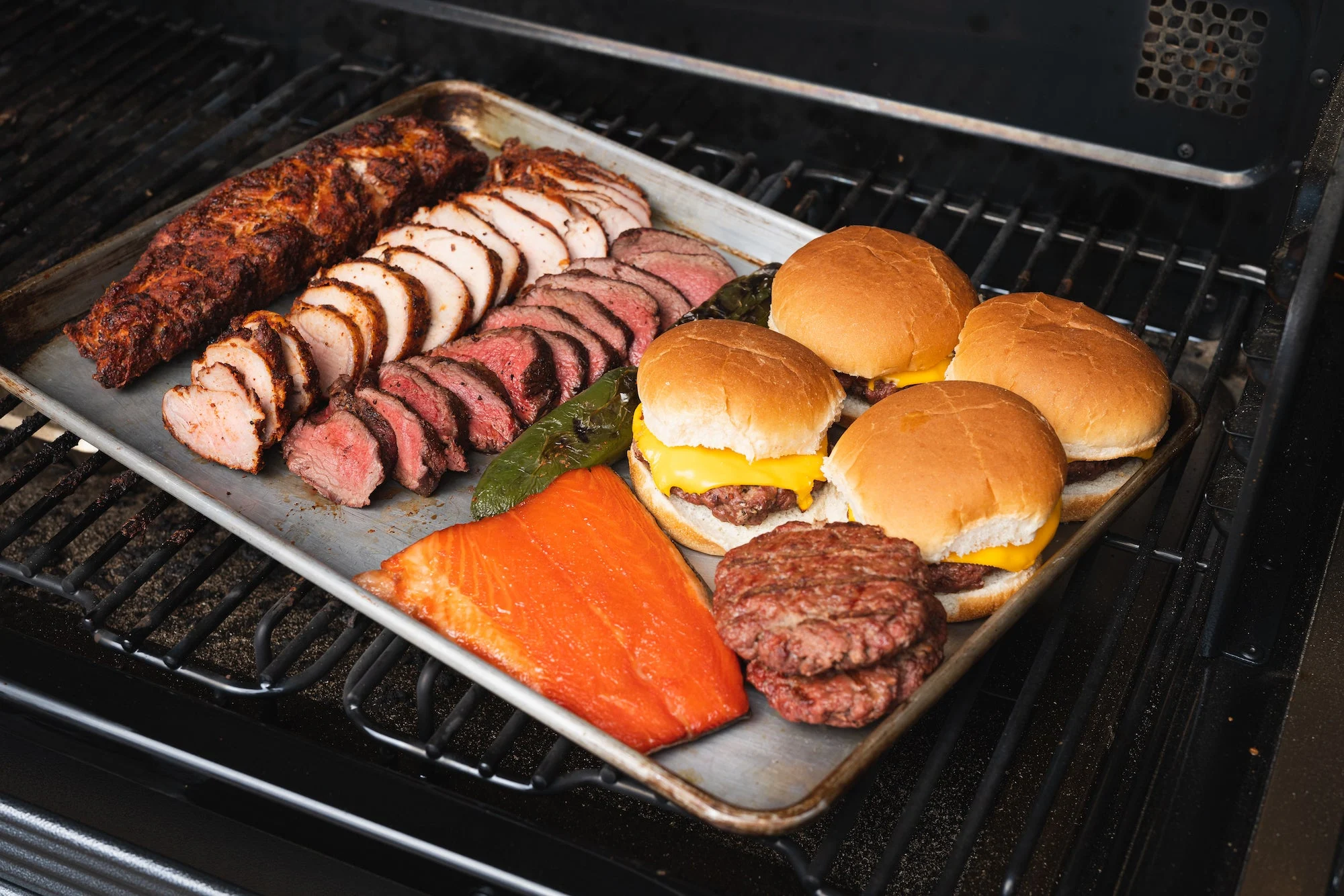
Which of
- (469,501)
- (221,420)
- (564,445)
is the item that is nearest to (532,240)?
(564,445)

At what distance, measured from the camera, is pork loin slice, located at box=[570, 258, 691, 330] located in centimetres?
416

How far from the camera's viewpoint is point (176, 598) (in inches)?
123

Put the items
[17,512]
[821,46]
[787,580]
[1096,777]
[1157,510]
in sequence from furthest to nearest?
1. [821,46]
2. [17,512]
3. [1157,510]
4. [1096,777]
5. [787,580]

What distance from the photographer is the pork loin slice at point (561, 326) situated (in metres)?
3.91

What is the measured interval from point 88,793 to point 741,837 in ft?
5.34

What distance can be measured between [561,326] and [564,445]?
57cm

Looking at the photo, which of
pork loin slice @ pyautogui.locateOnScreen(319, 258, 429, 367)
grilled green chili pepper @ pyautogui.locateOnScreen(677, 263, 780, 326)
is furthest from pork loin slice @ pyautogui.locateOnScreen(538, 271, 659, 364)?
pork loin slice @ pyautogui.locateOnScreen(319, 258, 429, 367)

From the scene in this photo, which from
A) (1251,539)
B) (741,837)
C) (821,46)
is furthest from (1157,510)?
(821,46)

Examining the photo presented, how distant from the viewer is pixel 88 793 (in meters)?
2.59

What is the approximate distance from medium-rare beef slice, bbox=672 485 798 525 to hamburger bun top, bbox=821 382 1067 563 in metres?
0.17

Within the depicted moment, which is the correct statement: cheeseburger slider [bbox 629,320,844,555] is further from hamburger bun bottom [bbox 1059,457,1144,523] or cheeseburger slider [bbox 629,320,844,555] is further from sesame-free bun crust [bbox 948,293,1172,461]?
hamburger bun bottom [bbox 1059,457,1144,523]

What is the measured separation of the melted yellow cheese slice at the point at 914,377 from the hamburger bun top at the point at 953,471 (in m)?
0.42

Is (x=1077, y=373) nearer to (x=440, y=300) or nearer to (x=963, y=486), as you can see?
(x=963, y=486)

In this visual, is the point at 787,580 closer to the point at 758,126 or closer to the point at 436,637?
the point at 436,637
